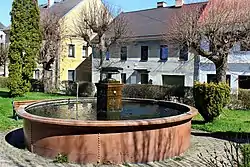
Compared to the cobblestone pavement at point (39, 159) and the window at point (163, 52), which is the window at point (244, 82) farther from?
the cobblestone pavement at point (39, 159)

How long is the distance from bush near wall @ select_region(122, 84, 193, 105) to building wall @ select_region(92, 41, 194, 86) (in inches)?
209

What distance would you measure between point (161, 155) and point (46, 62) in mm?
23055

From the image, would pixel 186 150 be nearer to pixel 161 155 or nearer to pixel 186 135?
pixel 186 135

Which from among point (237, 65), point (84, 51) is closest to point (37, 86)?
point (84, 51)

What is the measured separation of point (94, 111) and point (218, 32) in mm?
9795

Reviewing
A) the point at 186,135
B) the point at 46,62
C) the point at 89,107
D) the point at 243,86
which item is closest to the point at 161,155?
the point at 186,135

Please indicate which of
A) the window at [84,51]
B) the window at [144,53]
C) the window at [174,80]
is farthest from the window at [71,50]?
the window at [174,80]

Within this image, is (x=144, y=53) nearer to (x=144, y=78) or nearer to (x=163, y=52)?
(x=163, y=52)

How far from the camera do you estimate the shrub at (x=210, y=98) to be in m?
12.4

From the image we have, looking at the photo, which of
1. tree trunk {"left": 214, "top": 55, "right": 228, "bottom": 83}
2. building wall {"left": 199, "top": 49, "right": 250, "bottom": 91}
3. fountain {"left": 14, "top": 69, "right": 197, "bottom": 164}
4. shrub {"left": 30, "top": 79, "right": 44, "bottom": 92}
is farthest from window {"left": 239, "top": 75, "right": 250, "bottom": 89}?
fountain {"left": 14, "top": 69, "right": 197, "bottom": 164}

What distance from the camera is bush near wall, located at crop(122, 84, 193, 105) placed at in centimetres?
2129

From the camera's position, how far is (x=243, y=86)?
84.3ft

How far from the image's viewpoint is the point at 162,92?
22625 millimetres

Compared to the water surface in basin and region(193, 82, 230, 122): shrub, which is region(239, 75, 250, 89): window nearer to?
region(193, 82, 230, 122): shrub
